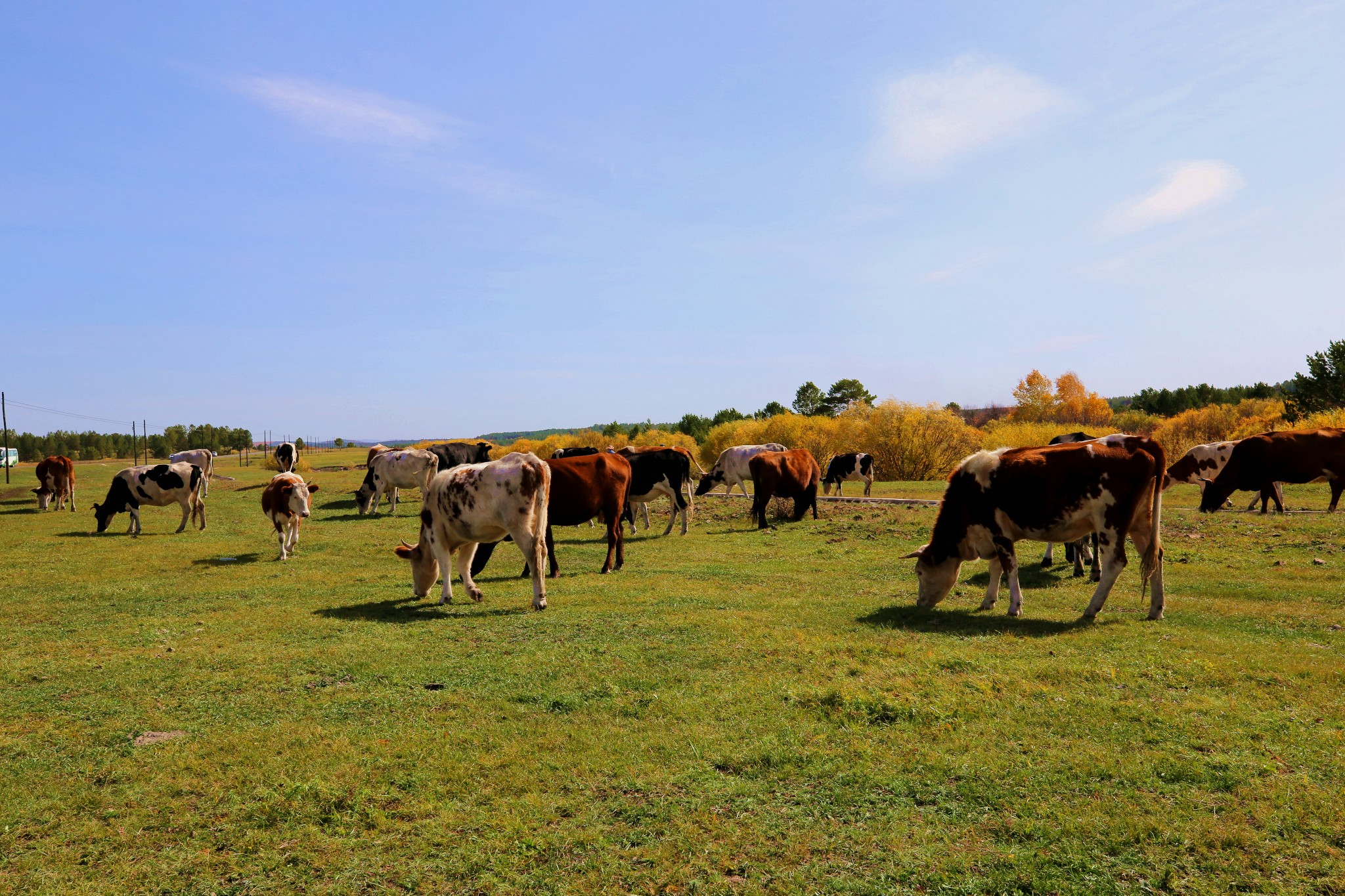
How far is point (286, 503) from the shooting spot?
16297 mm

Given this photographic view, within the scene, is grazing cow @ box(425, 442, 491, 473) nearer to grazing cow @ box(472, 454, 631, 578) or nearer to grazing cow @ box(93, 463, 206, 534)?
grazing cow @ box(93, 463, 206, 534)

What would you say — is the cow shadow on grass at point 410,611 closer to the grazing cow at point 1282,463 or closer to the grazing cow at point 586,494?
the grazing cow at point 586,494

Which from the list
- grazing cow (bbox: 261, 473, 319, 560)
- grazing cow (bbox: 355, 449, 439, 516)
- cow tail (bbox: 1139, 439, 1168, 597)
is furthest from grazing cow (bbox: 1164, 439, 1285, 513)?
grazing cow (bbox: 355, 449, 439, 516)

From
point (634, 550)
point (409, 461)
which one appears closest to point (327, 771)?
point (634, 550)

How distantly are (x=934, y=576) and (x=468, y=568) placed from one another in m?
6.93

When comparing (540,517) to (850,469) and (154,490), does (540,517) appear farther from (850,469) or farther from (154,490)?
(850,469)

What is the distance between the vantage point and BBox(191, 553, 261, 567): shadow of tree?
15648mm

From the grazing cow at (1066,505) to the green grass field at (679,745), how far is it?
0.74m

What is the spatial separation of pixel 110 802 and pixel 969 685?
6.72 m

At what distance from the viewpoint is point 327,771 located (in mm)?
5332

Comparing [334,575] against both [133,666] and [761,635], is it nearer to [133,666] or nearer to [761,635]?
[133,666]

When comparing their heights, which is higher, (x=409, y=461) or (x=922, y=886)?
(x=409, y=461)

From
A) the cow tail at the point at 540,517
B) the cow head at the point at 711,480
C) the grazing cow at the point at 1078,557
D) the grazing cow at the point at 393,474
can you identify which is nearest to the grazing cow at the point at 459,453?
the grazing cow at the point at 393,474

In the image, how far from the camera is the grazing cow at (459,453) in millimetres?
29156
